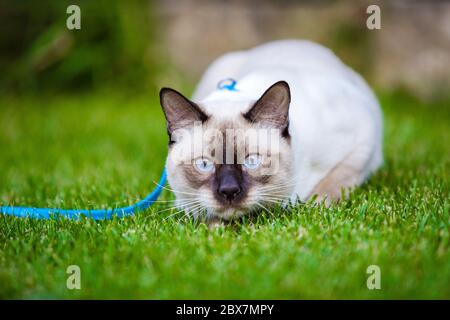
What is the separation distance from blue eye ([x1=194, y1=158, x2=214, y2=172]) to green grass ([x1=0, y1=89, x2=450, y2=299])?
0.27 metres

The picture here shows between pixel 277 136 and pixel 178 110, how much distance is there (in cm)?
49

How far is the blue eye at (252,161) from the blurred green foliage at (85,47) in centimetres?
461

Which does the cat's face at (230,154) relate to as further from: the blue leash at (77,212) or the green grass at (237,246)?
the blue leash at (77,212)

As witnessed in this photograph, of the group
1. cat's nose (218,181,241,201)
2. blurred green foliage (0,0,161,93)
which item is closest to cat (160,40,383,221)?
cat's nose (218,181,241,201)

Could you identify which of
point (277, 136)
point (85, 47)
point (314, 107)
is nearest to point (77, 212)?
point (277, 136)

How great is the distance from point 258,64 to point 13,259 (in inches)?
74.4

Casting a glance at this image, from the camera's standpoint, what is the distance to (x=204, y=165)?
2506 millimetres

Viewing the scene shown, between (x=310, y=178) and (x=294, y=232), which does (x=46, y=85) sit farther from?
(x=294, y=232)

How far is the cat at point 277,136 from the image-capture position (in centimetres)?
247

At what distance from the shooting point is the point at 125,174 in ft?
12.6

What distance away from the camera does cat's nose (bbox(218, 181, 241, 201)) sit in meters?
2.36

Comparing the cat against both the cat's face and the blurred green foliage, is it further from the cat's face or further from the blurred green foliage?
the blurred green foliage

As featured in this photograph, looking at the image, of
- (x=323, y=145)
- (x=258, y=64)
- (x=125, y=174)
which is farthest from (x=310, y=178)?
(x=125, y=174)

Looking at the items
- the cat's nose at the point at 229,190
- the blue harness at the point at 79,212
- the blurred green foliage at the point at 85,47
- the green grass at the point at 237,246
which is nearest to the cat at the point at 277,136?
the cat's nose at the point at 229,190
